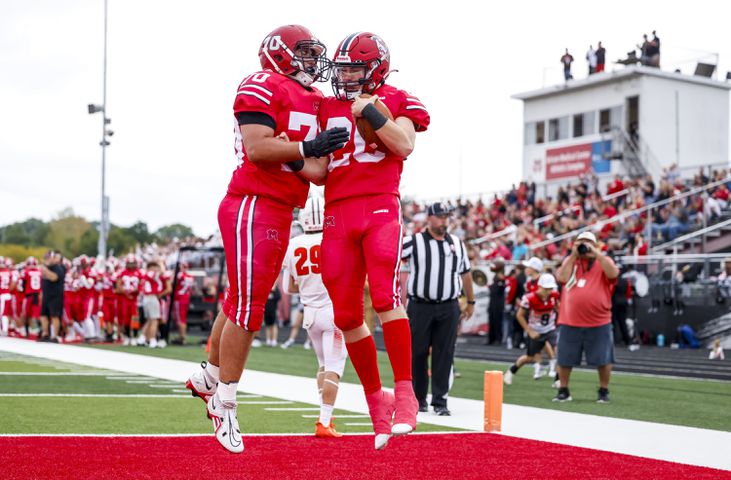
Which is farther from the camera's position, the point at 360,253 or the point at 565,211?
the point at 565,211

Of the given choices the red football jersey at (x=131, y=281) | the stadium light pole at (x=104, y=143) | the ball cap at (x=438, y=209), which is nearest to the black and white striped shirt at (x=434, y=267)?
the ball cap at (x=438, y=209)

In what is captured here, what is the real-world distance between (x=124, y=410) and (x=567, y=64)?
3284 cm

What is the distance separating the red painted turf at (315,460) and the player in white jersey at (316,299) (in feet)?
2.79

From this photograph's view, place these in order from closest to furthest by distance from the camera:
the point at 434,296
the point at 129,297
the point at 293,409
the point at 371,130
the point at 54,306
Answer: the point at 371,130, the point at 293,409, the point at 434,296, the point at 129,297, the point at 54,306

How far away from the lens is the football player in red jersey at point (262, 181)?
17.5 feet

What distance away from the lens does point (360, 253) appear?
5.37 metres

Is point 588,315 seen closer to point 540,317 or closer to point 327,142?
point 540,317

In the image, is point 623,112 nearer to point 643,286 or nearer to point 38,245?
point 643,286

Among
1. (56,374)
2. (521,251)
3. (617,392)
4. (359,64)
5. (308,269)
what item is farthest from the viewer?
(521,251)

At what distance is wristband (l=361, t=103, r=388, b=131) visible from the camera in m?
5.12

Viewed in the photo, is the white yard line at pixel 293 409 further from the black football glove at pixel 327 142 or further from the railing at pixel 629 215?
the railing at pixel 629 215

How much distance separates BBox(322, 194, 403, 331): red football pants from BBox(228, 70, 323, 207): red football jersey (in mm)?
269

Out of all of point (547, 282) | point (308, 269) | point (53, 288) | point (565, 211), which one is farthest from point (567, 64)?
point (308, 269)

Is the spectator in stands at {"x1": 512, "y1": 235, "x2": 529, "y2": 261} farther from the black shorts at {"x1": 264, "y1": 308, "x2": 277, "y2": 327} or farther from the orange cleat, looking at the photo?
the orange cleat
